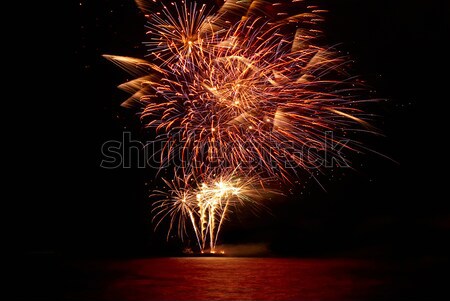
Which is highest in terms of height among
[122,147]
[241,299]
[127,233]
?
[122,147]

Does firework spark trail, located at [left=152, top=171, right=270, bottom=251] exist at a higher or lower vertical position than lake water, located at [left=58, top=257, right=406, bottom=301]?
higher

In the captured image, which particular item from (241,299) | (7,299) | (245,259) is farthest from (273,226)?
(7,299)

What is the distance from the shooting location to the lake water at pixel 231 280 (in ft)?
29.2

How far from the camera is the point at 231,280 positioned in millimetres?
10812

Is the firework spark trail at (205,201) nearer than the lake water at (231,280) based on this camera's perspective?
No

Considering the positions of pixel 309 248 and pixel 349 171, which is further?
pixel 349 171

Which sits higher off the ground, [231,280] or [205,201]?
[205,201]

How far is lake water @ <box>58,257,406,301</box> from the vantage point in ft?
29.2

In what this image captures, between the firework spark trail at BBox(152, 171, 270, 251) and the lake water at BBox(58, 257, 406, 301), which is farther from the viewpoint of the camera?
the firework spark trail at BBox(152, 171, 270, 251)

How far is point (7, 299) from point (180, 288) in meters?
2.91

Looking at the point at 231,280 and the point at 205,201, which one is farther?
the point at 205,201

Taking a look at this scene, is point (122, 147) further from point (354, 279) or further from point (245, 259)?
point (354, 279)

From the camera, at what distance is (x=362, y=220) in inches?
733

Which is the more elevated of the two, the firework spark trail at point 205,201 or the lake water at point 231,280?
the firework spark trail at point 205,201
